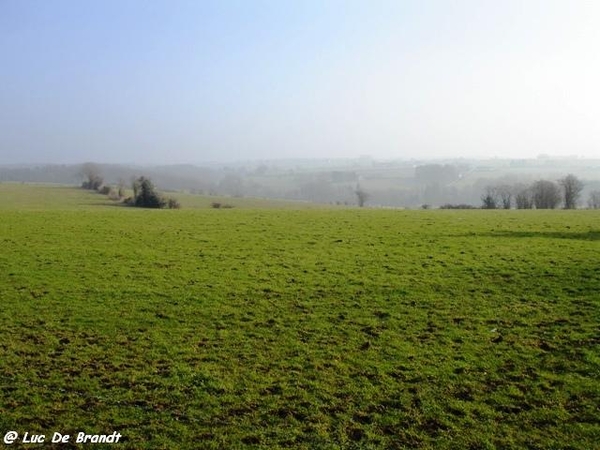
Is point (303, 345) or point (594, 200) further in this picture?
point (594, 200)

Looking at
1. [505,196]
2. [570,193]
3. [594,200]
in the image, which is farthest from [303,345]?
[594,200]

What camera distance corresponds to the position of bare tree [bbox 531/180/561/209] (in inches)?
3509

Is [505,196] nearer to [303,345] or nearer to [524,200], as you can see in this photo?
[524,200]

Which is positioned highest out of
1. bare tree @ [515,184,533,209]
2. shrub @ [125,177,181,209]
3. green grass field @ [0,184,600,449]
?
shrub @ [125,177,181,209]

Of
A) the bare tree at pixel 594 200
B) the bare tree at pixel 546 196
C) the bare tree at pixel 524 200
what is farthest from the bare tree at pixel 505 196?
the bare tree at pixel 594 200

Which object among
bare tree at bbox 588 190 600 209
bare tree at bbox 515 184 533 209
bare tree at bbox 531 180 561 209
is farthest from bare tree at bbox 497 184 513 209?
bare tree at bbox 588 190 600 209

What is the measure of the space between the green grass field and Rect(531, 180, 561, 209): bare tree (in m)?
70.5

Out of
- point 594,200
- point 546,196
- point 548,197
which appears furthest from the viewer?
point 594,200

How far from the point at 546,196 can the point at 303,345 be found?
89.9 m

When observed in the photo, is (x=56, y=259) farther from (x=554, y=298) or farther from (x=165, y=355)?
(x=554, y=298)

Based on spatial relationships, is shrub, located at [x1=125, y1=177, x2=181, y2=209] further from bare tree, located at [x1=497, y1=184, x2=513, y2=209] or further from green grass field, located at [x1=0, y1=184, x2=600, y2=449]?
bare tree, located at [x1=497, y1=184, x2=513, y2=209]

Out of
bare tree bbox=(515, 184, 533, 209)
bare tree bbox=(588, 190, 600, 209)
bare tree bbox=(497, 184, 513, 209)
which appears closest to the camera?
bare tree bbox=(497, 184, 513, 209)

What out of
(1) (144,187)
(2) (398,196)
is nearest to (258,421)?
(1) (144,187)

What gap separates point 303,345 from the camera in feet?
41.5
